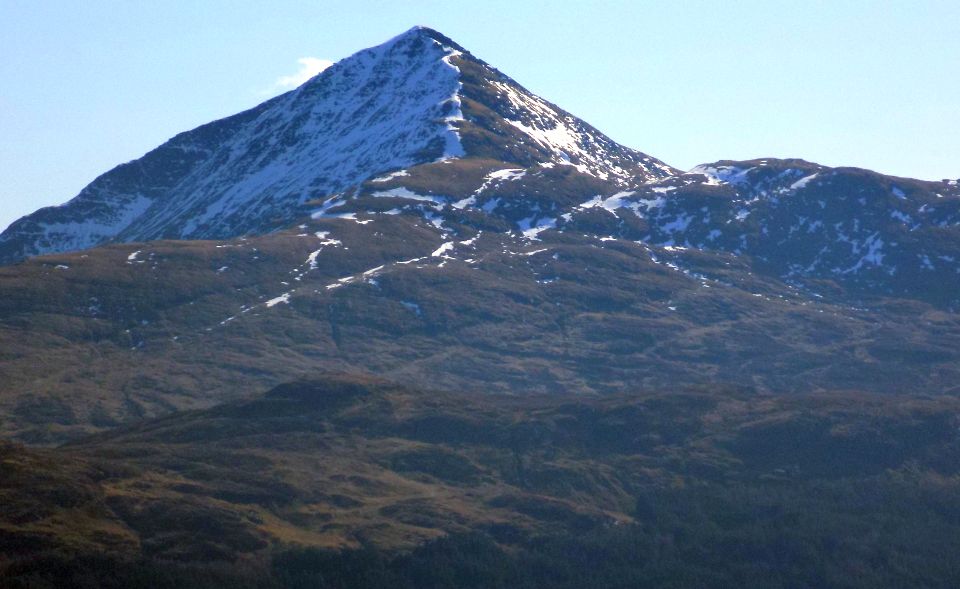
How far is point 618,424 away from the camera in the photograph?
195 m

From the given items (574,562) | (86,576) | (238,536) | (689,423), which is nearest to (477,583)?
(574,562)

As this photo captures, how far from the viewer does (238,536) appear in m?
138

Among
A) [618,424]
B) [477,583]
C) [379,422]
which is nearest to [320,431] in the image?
[379,422]

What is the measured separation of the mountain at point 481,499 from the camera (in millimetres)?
132500

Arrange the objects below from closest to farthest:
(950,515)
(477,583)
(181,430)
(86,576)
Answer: (86,576)
(477,583)
(950,515)
(181,430)

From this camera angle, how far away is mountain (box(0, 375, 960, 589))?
5217 inches

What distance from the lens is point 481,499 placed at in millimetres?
163875

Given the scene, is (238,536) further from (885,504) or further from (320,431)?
(885,504)

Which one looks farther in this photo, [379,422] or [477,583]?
[379,422]

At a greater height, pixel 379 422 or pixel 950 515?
pixel 379 422

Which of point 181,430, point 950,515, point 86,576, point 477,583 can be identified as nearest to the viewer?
point 86,576

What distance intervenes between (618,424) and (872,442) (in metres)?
36.1

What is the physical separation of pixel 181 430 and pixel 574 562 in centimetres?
6435

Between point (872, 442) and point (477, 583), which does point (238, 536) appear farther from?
point (872, 442)
